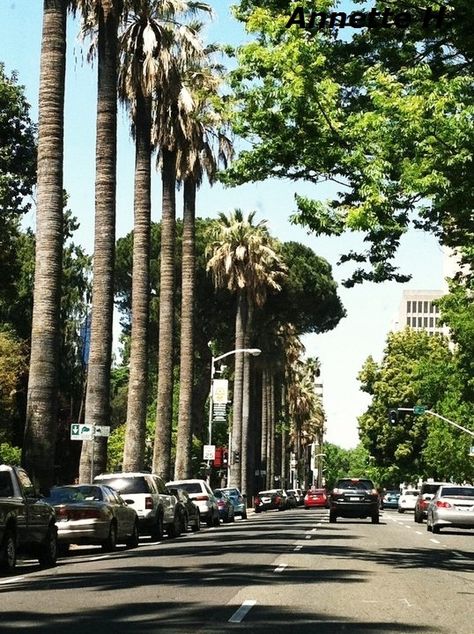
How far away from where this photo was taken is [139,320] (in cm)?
3844

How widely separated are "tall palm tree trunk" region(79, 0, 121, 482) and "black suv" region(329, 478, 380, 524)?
591 inches

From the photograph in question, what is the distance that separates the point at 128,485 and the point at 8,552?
38.0 ft

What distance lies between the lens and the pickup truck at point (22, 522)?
19.4 m

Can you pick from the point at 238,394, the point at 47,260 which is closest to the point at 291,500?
the point at 238,394

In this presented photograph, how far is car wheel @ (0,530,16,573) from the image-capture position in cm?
1936

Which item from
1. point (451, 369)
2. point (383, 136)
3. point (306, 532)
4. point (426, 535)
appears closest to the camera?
point (383, 136)

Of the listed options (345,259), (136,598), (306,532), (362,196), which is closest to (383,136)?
(362,196)

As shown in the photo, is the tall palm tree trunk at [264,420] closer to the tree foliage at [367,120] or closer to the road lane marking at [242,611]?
the tree foliage at [367,120]

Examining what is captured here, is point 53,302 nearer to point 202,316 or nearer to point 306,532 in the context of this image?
point 306,532

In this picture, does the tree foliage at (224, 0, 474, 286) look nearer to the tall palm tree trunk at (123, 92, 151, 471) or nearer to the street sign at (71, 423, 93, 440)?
the street sign at (71, 423, 93, 440)

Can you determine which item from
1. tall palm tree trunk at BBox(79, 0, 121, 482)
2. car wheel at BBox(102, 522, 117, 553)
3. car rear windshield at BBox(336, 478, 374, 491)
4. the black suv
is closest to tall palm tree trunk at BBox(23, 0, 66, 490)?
car wheel at BBox(102, 522, 117, 553)

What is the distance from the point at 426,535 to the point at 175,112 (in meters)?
17.5

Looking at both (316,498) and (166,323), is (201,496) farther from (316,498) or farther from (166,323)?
(316,498)

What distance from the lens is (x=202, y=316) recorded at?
72.9 meters
